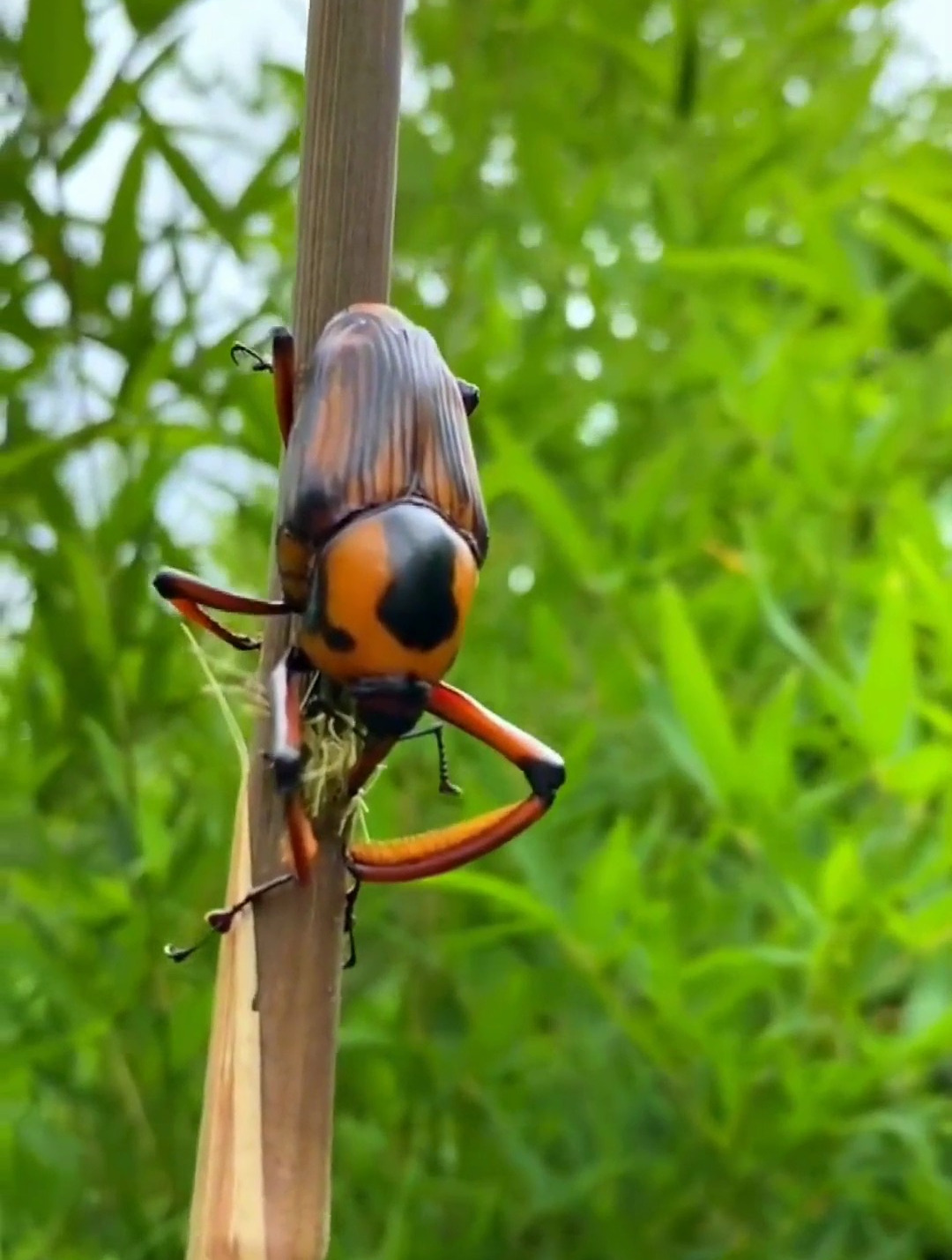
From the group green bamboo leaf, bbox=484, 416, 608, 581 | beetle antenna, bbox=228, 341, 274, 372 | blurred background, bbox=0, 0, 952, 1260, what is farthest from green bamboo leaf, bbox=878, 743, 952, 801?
beetle antenna, bbox=228, 341, 274, 372

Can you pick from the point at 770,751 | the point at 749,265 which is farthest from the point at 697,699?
the point at 749,265

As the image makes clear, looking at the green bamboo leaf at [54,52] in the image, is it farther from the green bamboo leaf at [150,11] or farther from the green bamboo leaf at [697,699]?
the green bamboo leaf at [697,699]

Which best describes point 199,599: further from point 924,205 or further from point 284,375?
point 924,205

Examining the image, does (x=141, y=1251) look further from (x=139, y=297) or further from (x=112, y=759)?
(x=139, y=297)

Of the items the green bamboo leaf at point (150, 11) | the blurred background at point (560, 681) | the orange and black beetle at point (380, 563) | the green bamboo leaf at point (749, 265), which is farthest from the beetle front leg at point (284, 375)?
the green bamboo leaf at point (749, 265)

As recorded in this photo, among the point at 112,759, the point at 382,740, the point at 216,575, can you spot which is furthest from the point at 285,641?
the point at 216,575

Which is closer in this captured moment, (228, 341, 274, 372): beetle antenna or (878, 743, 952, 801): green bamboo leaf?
(228, 341, 274, 372): beetle antenna

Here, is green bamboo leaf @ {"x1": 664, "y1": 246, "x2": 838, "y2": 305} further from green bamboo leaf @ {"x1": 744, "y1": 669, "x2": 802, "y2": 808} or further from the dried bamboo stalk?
the dried bamboo stalk
